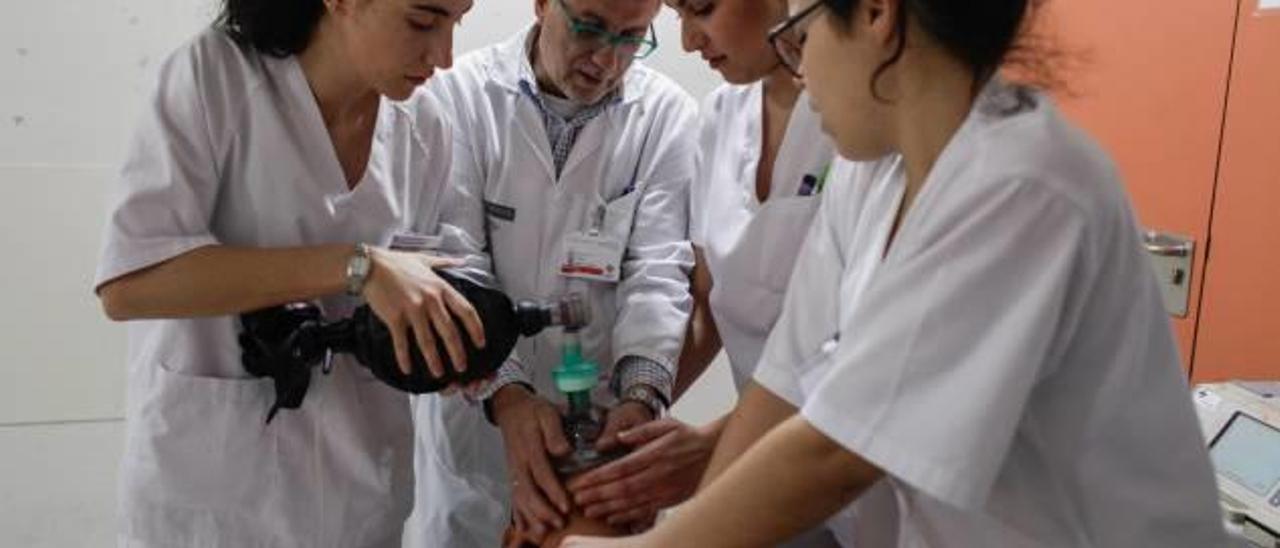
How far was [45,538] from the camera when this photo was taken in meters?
2.33

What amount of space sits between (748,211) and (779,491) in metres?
0.71

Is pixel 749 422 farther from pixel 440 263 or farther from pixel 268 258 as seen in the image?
pixel 268 258

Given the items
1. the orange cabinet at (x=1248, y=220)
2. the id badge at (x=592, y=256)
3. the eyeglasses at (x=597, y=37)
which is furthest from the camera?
the orange cabinet at (x=1248, y=220)

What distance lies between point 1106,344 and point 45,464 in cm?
239

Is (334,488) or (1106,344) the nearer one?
(1106,344)

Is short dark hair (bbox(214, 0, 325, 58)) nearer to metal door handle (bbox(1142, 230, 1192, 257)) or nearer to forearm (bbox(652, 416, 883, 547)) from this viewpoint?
forearm (bbox(652, 416, 883, 547))

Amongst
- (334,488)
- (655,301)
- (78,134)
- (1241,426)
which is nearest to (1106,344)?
(1241,426)

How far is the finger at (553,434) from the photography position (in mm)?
1344

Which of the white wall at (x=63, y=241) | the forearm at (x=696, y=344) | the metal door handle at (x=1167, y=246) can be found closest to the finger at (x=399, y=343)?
the forearm at (x=696, y=344)

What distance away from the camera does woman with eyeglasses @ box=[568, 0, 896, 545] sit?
127cm

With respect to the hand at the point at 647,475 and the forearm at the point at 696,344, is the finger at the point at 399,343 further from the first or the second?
the forearm at the point at 696,344

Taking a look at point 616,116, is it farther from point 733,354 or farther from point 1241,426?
point 1241,426

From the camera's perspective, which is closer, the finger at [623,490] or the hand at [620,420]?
the finger at [623,490]

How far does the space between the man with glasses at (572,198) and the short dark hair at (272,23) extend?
1.13 ft
